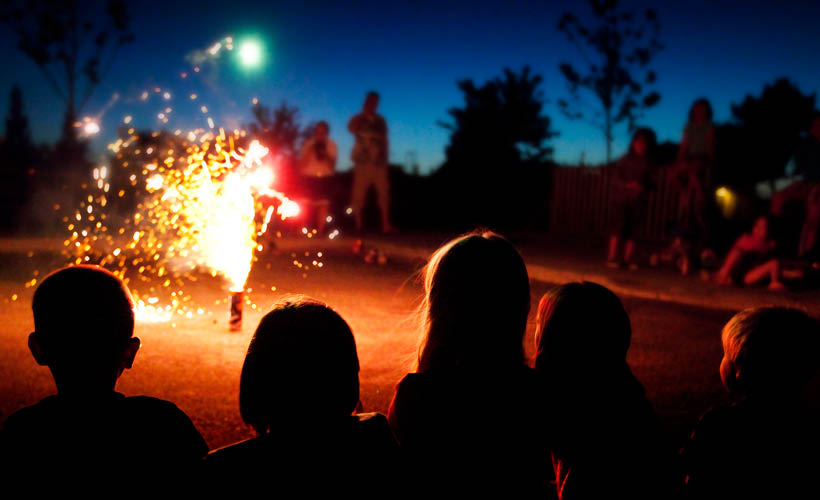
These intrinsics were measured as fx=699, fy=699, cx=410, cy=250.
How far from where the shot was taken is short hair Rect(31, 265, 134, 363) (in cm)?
215

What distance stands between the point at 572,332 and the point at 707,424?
54cm

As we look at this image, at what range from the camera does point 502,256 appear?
271 cm

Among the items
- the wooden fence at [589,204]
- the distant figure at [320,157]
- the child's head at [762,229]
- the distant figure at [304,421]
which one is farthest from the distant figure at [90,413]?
the wooden fence at [589,204]

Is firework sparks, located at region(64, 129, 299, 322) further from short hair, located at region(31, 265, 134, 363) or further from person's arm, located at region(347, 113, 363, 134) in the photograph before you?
short hair, located at region(31, 265, 134, 363)

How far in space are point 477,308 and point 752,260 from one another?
8.20m

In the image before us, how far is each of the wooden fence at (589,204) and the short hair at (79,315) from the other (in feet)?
49.4

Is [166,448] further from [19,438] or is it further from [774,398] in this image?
[774,398]

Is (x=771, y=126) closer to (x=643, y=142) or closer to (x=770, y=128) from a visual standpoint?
(x=770, y=128)

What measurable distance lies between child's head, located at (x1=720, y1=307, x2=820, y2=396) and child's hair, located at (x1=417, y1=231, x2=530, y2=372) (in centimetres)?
80

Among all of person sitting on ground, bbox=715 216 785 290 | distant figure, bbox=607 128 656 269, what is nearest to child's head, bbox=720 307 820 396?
person sitting on ground, bbox=715 216 785 290

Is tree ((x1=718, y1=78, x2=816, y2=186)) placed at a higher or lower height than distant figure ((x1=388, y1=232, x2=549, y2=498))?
higher

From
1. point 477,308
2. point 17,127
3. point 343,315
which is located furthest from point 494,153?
point 17,127

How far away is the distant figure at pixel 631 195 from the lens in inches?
428

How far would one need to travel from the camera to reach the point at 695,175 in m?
11.6
